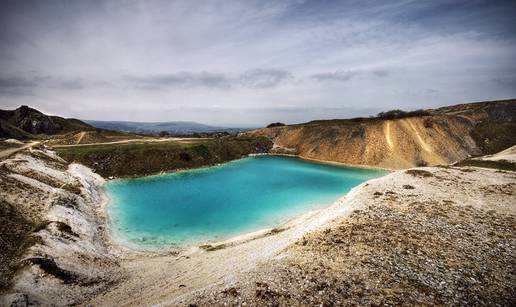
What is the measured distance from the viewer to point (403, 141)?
73.9 meters

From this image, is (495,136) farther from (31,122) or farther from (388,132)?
(31,122)

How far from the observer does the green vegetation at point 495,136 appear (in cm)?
7269

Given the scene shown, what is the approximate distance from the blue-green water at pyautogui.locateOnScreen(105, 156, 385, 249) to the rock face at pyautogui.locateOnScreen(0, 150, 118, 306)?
3.28 meters

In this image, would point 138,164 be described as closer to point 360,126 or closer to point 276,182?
point 276,182

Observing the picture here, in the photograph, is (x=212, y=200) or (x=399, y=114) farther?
(x=399, y=114)

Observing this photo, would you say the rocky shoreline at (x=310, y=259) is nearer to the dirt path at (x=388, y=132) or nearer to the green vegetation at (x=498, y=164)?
the green vegetation at (x=498, y=164)

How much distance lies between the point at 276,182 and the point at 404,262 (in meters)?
33.6

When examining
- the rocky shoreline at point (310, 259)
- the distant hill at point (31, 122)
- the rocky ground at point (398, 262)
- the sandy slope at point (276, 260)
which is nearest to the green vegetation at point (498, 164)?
the sandy slope at point (276, 260)

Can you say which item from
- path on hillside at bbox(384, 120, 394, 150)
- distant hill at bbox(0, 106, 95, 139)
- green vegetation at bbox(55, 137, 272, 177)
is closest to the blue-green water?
green vegetation at bbox(55, 137, 272, 177)

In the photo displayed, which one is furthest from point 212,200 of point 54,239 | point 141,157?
point 141,157

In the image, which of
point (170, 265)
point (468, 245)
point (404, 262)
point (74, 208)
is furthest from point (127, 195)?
point (468, 245)

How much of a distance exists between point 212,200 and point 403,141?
64470 mm

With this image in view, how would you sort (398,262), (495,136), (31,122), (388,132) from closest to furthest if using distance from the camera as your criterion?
(398,262) < (495,136) < (388,132) < (31,122)

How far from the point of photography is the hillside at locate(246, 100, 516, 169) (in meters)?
69.4
